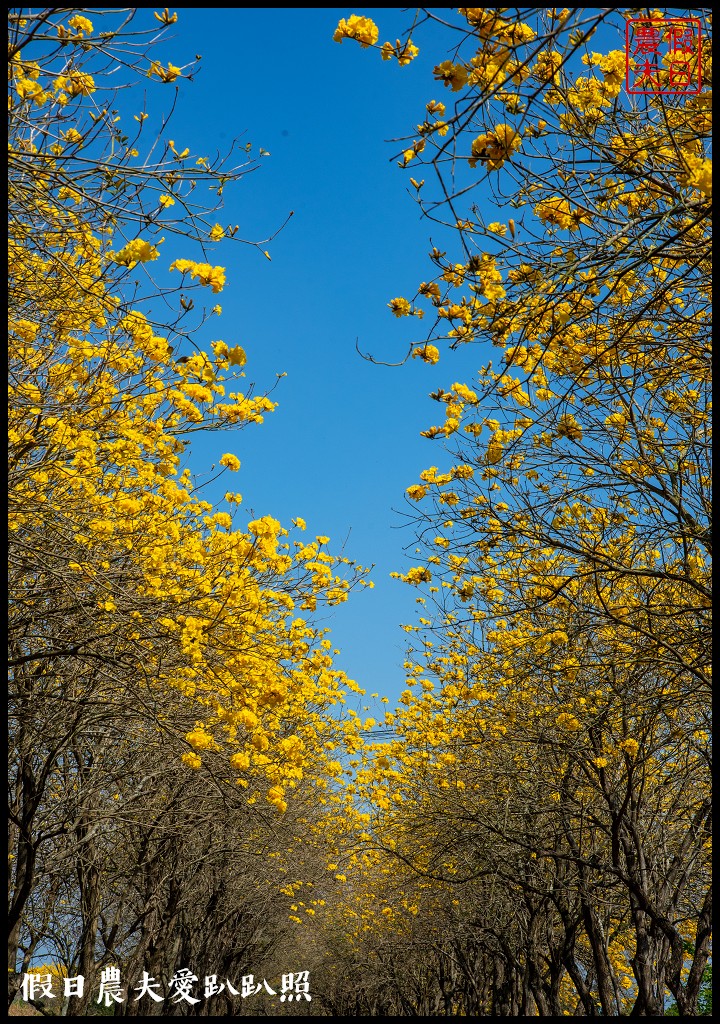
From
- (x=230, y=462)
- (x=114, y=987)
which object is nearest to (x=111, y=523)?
(x=230, y=462)

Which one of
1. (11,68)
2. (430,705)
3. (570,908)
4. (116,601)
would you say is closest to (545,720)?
(430,705)

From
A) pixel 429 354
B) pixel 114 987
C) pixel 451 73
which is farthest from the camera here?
pixel 114 987

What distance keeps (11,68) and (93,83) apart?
32 cm

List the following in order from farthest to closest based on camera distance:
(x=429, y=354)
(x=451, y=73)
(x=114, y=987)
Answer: (x=114, y=987) < (x=429, y=354) < (x=451, y=73)

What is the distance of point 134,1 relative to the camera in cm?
302

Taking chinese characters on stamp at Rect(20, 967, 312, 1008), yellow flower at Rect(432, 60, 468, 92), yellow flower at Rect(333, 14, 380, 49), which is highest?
yellow flower at Rect(333, 14, 380, 49)

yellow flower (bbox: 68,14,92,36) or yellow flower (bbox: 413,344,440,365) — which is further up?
yellow flower (bbox: 68,14,92,36)

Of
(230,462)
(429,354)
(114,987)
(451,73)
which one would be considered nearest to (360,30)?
(451,73)

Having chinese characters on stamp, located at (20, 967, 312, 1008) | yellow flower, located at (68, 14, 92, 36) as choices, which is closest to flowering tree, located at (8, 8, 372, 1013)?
yellow flower, located at (68, 14, 92, 36)

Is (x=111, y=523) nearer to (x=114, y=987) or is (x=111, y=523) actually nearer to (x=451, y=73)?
(x=451, y=73)

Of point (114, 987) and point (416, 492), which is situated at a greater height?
point (416, 492)

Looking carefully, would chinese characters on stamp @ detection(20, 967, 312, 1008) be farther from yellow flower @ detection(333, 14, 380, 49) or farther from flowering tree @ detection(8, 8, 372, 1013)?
yellow flower @ detection(333, 14, 380, 49)

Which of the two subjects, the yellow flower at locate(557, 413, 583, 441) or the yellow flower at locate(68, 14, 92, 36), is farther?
the yellow flower at locate(557, 413, 583, 441)

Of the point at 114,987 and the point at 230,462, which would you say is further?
the point at 114,987
